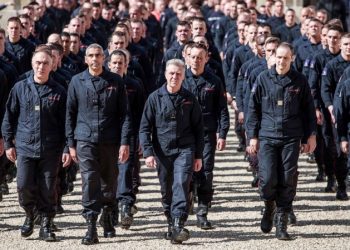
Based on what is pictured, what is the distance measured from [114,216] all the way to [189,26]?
164 inches

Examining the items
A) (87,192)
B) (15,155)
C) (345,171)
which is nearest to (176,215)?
(87,192)

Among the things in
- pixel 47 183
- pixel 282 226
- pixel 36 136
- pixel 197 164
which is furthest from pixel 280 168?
pixel 36 136

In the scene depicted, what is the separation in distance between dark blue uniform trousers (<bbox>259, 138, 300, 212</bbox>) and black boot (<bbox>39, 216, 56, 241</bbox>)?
2.28 metres

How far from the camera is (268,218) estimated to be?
14172 mm

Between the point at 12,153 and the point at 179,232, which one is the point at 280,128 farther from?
the point at 12,153

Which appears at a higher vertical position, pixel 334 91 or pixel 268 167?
pixel 334 91

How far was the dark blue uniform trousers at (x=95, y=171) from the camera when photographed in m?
13.6

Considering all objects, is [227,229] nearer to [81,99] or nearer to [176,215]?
[176,215]

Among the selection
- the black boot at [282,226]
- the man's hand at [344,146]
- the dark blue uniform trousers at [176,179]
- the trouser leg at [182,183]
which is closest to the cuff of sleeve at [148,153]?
the dark blue uniform trousers at [176,179]

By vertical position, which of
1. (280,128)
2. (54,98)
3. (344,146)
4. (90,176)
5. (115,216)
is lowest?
(115,216)

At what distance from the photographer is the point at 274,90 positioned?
1386 cm

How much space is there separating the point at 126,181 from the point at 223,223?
1216mm

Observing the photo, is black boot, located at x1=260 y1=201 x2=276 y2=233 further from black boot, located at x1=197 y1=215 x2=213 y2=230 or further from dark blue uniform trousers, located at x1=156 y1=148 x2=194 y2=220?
dark blue uniform trousers, located at x1=156 y1=148 x2=194 y2=220

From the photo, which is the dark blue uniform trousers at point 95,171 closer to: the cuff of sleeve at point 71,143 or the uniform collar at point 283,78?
the cuff of sleeve at point 71,143
